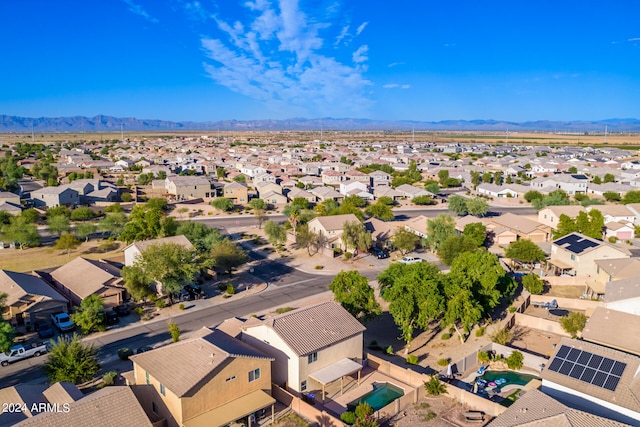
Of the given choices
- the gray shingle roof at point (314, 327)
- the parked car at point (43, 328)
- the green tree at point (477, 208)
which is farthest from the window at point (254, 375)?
the green tree at point (477, 208)

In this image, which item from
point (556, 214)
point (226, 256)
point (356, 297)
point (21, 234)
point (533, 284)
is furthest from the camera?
point (556, 214)

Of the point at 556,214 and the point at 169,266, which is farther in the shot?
the point at 556,214

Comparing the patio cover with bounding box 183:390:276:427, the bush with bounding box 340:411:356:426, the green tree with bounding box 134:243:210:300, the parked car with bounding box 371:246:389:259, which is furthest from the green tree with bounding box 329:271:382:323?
the parked car with bounding box 371:246:389:259

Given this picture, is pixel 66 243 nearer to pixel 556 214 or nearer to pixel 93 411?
pixel 93 411

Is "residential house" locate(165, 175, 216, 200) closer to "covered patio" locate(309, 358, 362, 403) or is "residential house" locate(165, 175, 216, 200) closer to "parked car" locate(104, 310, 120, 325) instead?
"parked car" locate(104, 310, 120, 325)

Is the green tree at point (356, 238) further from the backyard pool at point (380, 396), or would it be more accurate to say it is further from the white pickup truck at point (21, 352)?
the white pickup truck at point (21, 352)

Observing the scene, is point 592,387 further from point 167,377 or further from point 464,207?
point 464,207

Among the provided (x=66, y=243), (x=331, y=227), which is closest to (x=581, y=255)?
(x=331, y=227)
